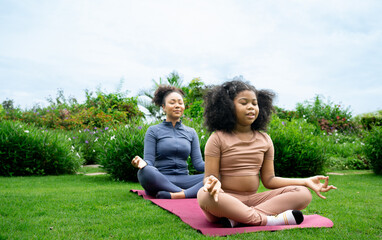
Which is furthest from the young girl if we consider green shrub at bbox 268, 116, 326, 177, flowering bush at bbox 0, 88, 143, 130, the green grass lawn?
flowering bush at bbox 0, 88, 143, 130

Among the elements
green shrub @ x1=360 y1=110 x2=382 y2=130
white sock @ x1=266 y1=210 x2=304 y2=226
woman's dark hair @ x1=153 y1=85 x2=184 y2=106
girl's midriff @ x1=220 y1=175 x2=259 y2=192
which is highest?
woman's dark hair @ x1=153 y1=85 x2=184 y2=106

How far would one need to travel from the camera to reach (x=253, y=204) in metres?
3.25

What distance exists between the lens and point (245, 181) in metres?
3.19

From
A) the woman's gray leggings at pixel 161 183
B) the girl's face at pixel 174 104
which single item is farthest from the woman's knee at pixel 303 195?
the girl's face at pixel 174 104

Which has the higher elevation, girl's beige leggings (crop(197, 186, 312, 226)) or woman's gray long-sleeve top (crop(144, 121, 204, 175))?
woman's gray long-sleeve top (crop(144, 121, 204, 175))

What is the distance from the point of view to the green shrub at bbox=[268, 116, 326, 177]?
762cm

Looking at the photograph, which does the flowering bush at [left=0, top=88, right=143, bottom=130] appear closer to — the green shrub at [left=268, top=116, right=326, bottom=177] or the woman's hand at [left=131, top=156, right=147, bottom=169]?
the green shrub at [left=268, top=116, right=326, bottom=177]

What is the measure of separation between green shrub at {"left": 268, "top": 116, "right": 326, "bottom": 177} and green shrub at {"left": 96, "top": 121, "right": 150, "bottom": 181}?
2938mm

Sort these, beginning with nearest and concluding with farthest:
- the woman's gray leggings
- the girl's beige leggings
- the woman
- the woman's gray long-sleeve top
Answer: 1. the girl's beige leggings
2. the woman's gray leggings
3. the woman
4. the woman's gray long-sleeve top

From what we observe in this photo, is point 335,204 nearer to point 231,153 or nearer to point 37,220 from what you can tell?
point 231,153

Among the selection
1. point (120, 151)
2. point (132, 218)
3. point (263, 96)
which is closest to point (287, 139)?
point (120, 151)

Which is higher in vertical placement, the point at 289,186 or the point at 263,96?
the point at 263,96

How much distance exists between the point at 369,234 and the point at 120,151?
14.7 feet

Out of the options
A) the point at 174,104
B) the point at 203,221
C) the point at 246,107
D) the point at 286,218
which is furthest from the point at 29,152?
the point at 286,218
